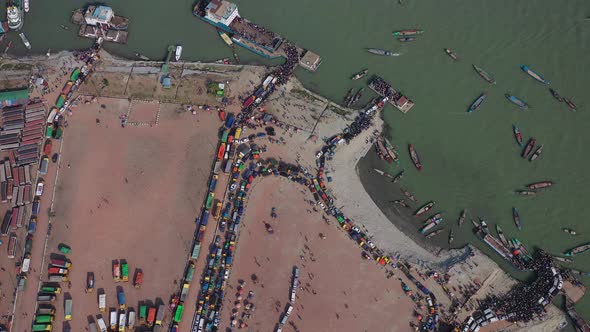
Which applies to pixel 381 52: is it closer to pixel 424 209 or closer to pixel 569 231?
pixel 424 209

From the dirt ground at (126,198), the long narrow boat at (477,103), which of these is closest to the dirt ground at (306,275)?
the dirt ground at (126,198)

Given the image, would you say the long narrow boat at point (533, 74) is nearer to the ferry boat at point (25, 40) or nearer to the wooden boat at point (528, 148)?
the wooden boat at point (528, 148)

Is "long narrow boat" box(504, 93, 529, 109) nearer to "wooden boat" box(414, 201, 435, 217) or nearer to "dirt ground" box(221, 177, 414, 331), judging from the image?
"wooden boat" box(414, 201, 435, 217)

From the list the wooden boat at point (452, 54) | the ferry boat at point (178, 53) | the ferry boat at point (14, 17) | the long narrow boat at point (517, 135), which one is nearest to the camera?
the long narrow boat at point (517, 135)

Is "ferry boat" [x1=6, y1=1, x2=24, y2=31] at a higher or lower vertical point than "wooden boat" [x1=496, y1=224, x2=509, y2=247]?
lower

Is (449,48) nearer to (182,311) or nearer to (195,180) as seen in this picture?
(195,180)

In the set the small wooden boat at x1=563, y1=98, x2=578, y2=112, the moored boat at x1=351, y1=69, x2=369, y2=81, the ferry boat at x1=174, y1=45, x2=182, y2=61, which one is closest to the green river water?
the small wooden boat at x1=563, y1=98, x2=578, y2=112

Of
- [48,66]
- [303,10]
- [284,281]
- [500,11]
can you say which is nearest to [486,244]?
[284,281]
